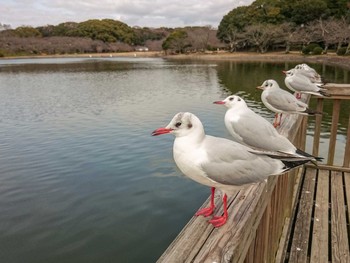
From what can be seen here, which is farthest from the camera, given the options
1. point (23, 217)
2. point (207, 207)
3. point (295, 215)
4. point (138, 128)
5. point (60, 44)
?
point (60, 44)

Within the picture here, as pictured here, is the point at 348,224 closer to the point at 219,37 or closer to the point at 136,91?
the point at 136,91

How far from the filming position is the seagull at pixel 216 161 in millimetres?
2021

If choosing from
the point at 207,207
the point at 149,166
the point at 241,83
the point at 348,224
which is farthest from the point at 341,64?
the point at 207,207

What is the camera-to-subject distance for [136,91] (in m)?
20.7

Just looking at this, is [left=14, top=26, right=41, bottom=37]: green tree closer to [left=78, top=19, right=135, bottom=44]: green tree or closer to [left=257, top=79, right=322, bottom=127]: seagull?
[left=78, top=19, right=135, bottom=44]: green tree

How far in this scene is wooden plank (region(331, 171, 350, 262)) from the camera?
3088 mm

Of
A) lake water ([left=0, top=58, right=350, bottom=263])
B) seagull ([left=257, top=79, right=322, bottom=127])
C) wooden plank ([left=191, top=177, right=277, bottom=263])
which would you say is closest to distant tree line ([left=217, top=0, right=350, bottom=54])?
lake water ([left=0, top=58, right=350, bottom=263])

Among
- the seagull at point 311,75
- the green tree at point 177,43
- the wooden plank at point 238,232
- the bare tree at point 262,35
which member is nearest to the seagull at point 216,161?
the wooden plank at point 238,232

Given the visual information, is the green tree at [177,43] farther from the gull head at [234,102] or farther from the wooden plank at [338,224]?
the gull head at [234,102]

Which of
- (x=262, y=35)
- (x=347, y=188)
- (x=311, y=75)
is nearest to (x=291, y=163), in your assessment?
(x=347, y=188)

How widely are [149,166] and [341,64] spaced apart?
32178 millimetres

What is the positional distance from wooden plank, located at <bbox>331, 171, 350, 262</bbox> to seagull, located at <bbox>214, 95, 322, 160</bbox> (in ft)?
4.30

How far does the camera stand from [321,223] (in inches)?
144

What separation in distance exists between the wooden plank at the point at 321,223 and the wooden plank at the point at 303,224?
0.07 metres
